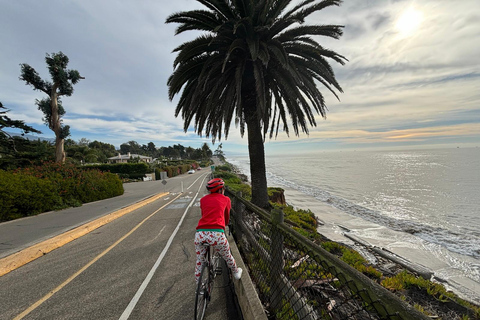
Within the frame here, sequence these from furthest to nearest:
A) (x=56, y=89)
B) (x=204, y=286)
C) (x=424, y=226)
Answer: (x=56, y=89)
(x=424, y=226)
(x=204, y=286)

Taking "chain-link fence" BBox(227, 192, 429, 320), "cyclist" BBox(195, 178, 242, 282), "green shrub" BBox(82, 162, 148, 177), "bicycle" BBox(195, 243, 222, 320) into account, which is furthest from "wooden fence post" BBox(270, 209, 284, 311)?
"green shrub" BBox(82, 162, 148, 177)

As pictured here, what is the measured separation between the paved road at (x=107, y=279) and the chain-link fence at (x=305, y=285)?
86cm

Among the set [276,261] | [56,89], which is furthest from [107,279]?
[56,89]

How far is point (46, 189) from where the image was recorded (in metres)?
10.9

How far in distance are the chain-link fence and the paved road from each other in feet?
2.81

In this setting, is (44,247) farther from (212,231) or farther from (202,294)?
(212,231)

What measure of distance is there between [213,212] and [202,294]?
1.20m

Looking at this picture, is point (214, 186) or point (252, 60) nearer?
point (214, 186)

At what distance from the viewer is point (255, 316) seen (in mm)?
2734

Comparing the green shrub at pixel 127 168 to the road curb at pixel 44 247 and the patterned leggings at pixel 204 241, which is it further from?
the patterned leggings at pixel 204 241

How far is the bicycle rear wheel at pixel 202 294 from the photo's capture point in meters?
2.95

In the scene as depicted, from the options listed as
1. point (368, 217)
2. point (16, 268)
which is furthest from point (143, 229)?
point (368, 217)

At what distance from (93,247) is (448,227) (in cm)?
1957

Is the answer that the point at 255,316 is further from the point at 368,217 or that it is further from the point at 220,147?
the point at 220,147
